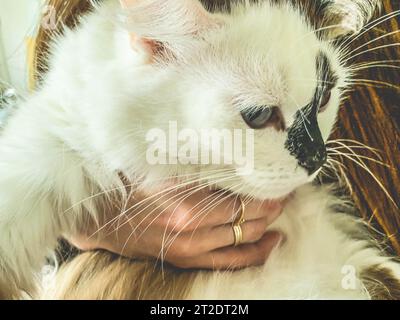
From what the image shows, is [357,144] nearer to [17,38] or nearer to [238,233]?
[238,233]

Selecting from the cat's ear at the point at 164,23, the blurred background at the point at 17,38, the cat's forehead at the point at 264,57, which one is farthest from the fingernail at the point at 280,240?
the blurred background at the point at 17,38

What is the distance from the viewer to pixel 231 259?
2.56 ft

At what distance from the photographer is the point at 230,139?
2.29ft

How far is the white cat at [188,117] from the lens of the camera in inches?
27.1

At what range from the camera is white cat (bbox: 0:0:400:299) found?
0.69 m

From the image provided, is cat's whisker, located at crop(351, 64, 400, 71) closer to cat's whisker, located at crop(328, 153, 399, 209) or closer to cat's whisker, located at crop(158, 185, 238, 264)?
cat's whisker, located at crop(328, 153, 399, 209)

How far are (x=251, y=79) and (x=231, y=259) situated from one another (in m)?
0.29

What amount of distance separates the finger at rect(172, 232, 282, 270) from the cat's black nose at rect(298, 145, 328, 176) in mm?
161

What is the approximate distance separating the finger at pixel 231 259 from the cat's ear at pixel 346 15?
36cm

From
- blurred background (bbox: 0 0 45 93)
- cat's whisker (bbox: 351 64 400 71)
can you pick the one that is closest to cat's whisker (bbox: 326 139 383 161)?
cat's whisker (bbox: 351 64 400 71)

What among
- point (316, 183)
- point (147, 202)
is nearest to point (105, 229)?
point (147, 202)

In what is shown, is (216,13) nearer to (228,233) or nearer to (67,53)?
(67,53)

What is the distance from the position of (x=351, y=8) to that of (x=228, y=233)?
1.32 feet
